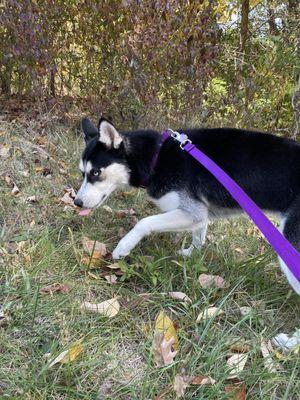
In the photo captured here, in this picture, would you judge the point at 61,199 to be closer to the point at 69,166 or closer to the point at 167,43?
the point at 69,166

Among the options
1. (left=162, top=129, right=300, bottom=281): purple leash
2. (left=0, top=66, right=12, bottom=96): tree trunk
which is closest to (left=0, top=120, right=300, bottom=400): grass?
(left=162, top=129, right=300, bottom=281): purple leash

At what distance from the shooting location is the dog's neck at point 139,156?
132 inches

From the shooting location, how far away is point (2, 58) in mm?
5152

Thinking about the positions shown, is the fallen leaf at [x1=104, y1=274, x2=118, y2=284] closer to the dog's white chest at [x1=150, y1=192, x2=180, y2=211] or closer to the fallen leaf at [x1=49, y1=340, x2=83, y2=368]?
the fallen leaf at [x1=49, y1=340, x2=83, y2=368]

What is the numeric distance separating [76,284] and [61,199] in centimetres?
133

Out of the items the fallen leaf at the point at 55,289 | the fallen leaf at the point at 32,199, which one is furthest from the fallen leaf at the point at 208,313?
the fallen leaf at the point at 32,199

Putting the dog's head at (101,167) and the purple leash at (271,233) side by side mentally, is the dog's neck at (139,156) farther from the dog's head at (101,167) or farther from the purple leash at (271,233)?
the purple leash at (271,233)

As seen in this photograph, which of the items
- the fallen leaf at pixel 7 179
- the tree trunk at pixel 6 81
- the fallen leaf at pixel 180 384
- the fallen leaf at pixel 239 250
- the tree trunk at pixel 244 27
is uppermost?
the tree trunk at pixel 244 27

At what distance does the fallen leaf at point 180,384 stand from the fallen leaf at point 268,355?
1.46ft

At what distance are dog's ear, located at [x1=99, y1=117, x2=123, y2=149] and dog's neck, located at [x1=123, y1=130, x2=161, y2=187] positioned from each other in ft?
0.33

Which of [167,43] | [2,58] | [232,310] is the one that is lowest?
[232,310]

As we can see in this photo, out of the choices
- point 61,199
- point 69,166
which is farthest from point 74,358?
point 69,166

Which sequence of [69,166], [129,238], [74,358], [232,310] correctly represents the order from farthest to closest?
[69,166] < [129,238] < [232,310] < [74,358]

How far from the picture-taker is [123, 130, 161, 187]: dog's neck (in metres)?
3.36
